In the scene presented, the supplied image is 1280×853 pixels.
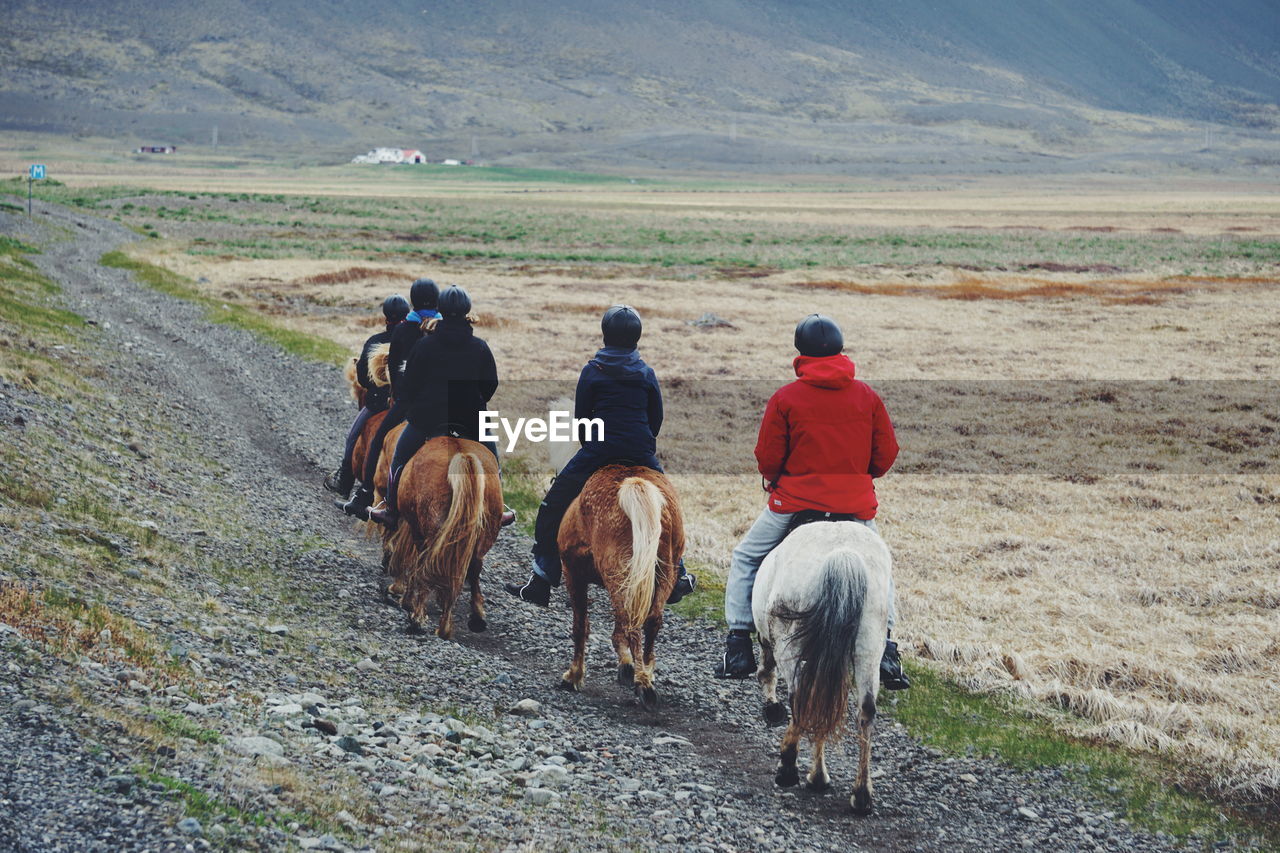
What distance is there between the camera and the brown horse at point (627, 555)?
28.5 ft

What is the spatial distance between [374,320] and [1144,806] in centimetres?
2962

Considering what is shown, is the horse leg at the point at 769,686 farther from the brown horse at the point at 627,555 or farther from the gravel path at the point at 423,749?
the brown horse at the point at 627,555

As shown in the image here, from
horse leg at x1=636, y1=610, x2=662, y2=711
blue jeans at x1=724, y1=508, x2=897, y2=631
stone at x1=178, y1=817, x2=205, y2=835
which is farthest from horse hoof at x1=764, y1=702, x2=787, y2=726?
stone at x1=178, y1=817, x2=205, y2=835

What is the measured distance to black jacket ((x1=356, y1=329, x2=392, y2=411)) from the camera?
12.4 m

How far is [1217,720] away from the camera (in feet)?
29.2

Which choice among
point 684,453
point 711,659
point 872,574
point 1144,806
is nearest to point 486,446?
point 711,659

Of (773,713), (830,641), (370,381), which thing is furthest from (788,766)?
(370,381)

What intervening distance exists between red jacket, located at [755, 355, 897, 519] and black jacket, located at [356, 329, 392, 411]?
5.64 meters

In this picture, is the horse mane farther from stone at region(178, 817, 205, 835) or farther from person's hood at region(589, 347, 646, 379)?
stone at region(178, 817, 205, 835)

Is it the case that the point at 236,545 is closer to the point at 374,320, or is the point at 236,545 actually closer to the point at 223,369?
the point at 223,369

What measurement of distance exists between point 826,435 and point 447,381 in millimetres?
3920

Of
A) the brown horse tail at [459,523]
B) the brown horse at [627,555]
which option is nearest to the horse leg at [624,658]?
the brown horse at [627,555]

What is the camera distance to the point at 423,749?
7.35 metres

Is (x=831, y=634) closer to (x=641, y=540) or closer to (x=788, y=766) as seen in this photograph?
(x=788, y=766)
